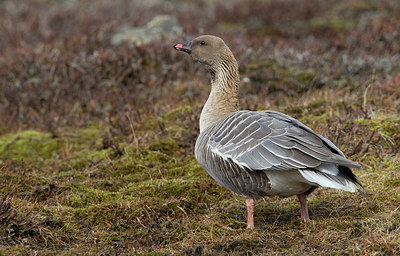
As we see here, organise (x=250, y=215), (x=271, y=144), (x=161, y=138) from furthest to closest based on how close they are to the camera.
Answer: (x=161, y=138) → (x=250, y=215) → (x=271, y=144)

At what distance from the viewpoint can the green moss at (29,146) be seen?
734 cm

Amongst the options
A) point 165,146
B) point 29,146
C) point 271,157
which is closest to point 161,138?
point 165,146

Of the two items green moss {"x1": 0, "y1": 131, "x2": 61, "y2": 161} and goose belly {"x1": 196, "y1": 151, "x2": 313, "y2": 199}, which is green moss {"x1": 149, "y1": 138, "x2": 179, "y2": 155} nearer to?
green moss {"x1": 0, "y1": 131, "x2": 61, "y2": 161}

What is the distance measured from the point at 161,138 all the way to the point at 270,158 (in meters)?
3.20

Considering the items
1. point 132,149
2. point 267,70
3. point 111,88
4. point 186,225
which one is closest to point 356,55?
point 267,70

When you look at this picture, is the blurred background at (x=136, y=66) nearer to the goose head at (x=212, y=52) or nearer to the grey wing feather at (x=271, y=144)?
the goose head at (x=212, y=52)

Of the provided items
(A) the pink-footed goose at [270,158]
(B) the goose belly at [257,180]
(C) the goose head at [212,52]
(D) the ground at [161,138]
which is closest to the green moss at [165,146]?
(D) the ground at [161,138]

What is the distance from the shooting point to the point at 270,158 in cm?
423

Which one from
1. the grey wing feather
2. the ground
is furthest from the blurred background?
the grey wing feather

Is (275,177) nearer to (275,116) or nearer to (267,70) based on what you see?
(275,116)

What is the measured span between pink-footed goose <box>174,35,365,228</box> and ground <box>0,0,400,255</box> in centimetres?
40

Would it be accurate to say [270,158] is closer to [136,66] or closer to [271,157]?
[271,157]

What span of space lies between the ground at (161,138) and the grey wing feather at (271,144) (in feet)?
2.16

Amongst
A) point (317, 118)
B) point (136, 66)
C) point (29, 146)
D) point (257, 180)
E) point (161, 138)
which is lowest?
point (29, 146)
